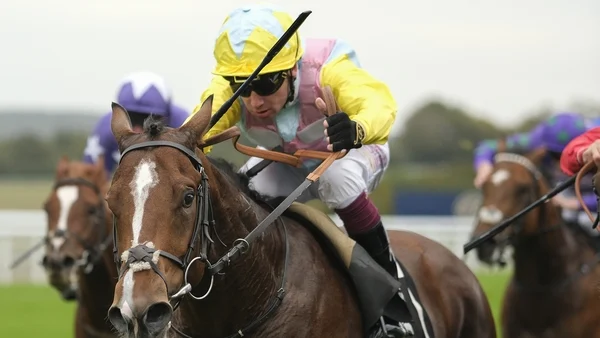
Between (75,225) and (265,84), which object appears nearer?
(265,84)

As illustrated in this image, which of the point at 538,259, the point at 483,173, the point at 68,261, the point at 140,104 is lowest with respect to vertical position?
the point at 538,259

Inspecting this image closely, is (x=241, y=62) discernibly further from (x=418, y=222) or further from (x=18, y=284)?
(x=418, y=222)

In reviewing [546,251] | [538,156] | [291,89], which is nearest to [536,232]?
[546,251]

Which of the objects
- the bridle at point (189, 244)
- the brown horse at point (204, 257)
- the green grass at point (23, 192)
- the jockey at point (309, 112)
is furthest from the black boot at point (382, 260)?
the green grass at point (23, 192)

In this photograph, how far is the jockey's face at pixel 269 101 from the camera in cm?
429

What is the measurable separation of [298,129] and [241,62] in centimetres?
60

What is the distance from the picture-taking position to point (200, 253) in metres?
3.43

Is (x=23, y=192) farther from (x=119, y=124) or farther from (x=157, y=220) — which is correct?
(x=157, y=220)

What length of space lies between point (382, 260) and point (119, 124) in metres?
1.50

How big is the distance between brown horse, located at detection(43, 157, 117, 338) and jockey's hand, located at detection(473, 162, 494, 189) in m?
2.87

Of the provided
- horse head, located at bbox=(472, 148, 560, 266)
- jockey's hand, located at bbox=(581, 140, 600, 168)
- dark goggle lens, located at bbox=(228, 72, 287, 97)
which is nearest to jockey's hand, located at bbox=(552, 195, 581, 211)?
horse head, located at bbox=(472, 148, 560, 266)

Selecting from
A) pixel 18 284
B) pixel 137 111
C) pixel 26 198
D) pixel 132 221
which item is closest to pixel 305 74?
pixel 132 221

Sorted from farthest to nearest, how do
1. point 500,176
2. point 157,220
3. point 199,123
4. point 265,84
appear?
point 500,176, point 265,84, point 199,123, point 157,220

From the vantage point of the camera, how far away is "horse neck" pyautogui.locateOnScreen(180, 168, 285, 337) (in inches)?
146
